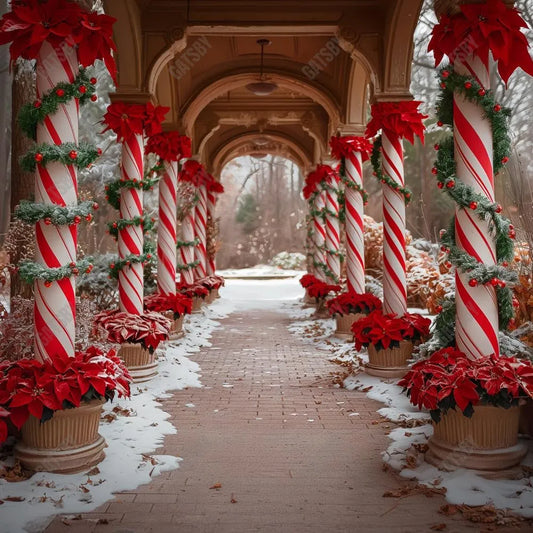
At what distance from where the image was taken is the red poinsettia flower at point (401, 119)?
7.08 metres

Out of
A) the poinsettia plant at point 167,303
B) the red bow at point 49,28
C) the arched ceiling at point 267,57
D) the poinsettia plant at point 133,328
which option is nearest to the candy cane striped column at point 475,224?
the red bow at point 49,28

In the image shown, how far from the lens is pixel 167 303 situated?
8.35 m

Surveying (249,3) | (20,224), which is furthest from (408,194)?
(20,224)

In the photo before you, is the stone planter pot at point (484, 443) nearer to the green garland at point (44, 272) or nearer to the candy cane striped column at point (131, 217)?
the green garland at point (44, 272)

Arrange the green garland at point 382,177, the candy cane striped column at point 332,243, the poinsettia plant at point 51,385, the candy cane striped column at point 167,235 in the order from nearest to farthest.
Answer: the poinsettia plant at point 51,385 → the green garland at point 382,177 → the candy cane striped column at point 167,235 → the candy cane striped column at point 332,243

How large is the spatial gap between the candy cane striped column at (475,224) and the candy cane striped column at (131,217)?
4.24 m

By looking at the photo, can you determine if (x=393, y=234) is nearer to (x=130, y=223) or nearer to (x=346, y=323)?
(x=346, y=323)

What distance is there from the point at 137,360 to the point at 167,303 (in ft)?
6.50

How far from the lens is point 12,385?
364cm

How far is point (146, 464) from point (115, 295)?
19.9 ft

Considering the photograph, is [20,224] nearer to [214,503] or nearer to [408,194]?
[214,503]

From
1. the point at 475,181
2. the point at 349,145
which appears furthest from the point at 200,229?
the point at 475,181

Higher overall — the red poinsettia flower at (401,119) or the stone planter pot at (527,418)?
the red poinsettia flower at (401,119)

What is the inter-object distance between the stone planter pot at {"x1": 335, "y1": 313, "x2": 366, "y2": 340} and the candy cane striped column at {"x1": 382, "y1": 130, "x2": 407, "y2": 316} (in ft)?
7.60
